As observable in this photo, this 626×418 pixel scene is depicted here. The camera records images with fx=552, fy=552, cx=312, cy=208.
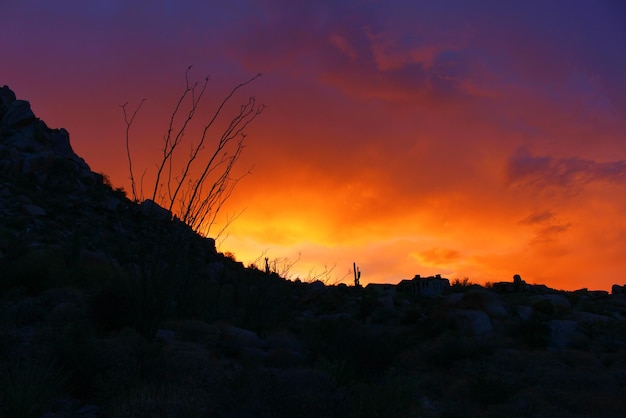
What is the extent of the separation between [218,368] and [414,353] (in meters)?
7.89

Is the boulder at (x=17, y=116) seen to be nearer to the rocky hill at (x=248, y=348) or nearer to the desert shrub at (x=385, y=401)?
the rocky hill at (x=248, y=348)

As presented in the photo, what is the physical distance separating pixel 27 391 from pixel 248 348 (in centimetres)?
632

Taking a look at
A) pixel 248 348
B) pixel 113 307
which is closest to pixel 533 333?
pixel 248 348

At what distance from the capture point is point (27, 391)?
7.21 metres

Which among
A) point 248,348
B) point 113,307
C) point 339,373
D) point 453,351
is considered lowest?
point 339,373

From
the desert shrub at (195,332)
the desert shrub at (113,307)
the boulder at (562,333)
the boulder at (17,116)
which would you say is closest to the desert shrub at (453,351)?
the boulder at (562,333)

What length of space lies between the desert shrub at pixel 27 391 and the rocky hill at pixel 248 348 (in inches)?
0.9

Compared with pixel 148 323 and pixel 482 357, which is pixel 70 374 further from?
pixel 482 357

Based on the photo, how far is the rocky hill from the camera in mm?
7930

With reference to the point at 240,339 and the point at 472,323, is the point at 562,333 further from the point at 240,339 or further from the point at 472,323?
the point at 240,339

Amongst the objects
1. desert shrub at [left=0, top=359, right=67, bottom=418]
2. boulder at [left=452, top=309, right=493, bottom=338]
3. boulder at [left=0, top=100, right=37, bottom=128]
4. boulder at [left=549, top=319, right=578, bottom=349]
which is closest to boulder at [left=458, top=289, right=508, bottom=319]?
boulder at [left=452, top=309, right=493, bottom=338]

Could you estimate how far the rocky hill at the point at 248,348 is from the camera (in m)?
7.93

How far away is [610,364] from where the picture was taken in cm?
1550

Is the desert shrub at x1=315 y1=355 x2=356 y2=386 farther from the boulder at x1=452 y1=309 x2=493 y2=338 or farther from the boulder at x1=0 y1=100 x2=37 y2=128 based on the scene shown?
the boulder at x1=0 y1=100 x2=37 y2=128
